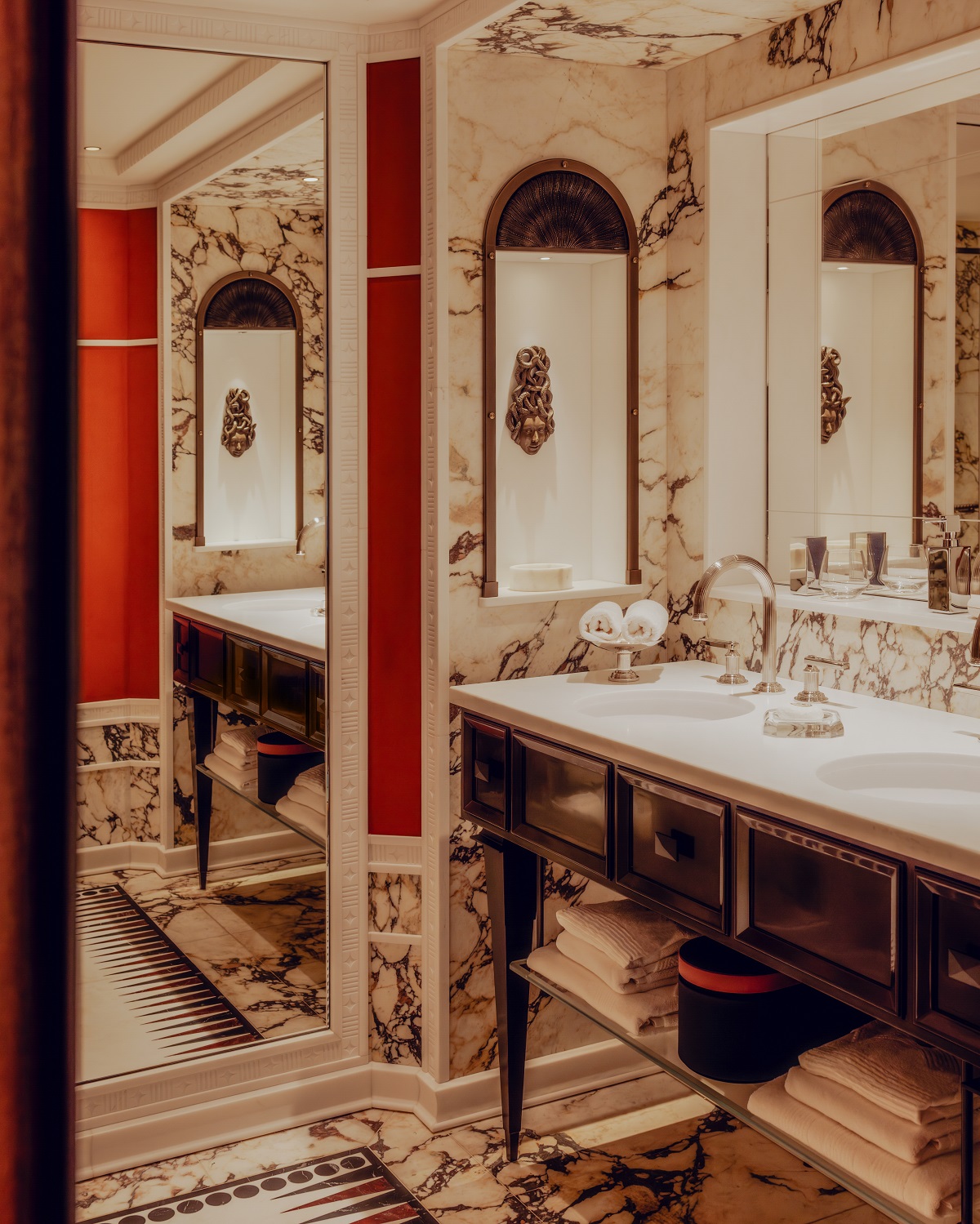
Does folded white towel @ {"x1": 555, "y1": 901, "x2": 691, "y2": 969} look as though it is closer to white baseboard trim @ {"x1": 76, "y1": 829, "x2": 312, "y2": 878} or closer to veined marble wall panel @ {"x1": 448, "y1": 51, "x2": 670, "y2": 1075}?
veined marble wall panel @ {"x1": 448, "y1": 51, "x2": 670, "y2": 1075}

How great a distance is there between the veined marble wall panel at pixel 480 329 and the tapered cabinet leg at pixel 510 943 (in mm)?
165

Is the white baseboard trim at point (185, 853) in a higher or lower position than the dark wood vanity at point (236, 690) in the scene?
lower

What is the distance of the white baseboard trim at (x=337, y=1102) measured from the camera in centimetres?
248

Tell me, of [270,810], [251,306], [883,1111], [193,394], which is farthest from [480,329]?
[883,1111]

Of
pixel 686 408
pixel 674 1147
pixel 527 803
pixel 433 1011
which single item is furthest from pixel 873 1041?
pixel 686 408

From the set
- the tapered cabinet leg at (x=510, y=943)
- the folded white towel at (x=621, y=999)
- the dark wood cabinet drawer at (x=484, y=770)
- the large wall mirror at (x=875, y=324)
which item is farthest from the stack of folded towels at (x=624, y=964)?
the large wall mirror at (x=875, y=324)

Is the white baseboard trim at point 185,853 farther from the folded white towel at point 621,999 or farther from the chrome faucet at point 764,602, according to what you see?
the chrome faucet at point 764,602

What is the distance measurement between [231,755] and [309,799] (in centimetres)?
21

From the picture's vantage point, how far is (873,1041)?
171 cm

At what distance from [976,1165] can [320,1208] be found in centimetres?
130

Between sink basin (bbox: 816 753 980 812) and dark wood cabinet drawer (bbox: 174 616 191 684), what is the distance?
1349 millimetres

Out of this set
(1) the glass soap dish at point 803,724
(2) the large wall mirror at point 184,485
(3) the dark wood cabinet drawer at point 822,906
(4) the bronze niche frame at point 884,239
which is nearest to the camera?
(3) the dark wood cabinet drawer at point 822,906

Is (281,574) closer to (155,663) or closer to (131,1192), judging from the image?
(155,663)

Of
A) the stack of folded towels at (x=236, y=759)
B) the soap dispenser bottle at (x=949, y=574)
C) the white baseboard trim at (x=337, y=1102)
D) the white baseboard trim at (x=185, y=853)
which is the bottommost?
the white baseboard trim at (x=337, y=1102)
